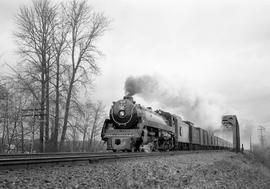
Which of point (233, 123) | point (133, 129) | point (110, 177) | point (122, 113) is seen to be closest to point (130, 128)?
point (133, 129)

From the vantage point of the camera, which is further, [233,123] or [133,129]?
[233,123]

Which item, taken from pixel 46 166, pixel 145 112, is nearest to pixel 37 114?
pixel 145 112

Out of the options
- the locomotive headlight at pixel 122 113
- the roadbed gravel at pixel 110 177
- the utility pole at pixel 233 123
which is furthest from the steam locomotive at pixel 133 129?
the utility pole at pixel 233 123

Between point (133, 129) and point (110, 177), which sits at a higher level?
point (133, 129)

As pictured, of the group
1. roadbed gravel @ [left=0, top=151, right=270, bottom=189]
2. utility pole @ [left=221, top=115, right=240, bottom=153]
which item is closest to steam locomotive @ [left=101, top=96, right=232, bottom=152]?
roadbed gravel @ [left=0, top=151, right=270, bottom=189]

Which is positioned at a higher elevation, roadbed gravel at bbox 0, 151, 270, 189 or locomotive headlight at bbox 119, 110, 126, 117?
locomotive headlight at bbox 119, 110, 126, 117

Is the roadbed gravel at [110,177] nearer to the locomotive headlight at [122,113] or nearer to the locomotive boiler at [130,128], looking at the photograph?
the locomotive boiler at [130,128]

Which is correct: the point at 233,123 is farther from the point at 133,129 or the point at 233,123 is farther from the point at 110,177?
the point at 110,177

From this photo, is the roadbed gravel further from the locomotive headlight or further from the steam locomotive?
the locomotive headlight

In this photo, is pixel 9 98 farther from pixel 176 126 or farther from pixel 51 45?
pixel 176 126

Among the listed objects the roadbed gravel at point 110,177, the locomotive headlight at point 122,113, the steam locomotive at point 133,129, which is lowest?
the roadbed gravel at point 110,177

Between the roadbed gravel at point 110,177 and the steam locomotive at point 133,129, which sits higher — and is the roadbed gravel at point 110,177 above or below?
below

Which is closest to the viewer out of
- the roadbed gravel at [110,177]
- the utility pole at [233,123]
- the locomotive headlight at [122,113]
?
the roadbed gravel at [110,177]

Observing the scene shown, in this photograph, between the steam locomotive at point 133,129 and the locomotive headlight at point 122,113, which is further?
the locomotive headlight at point 122,113
